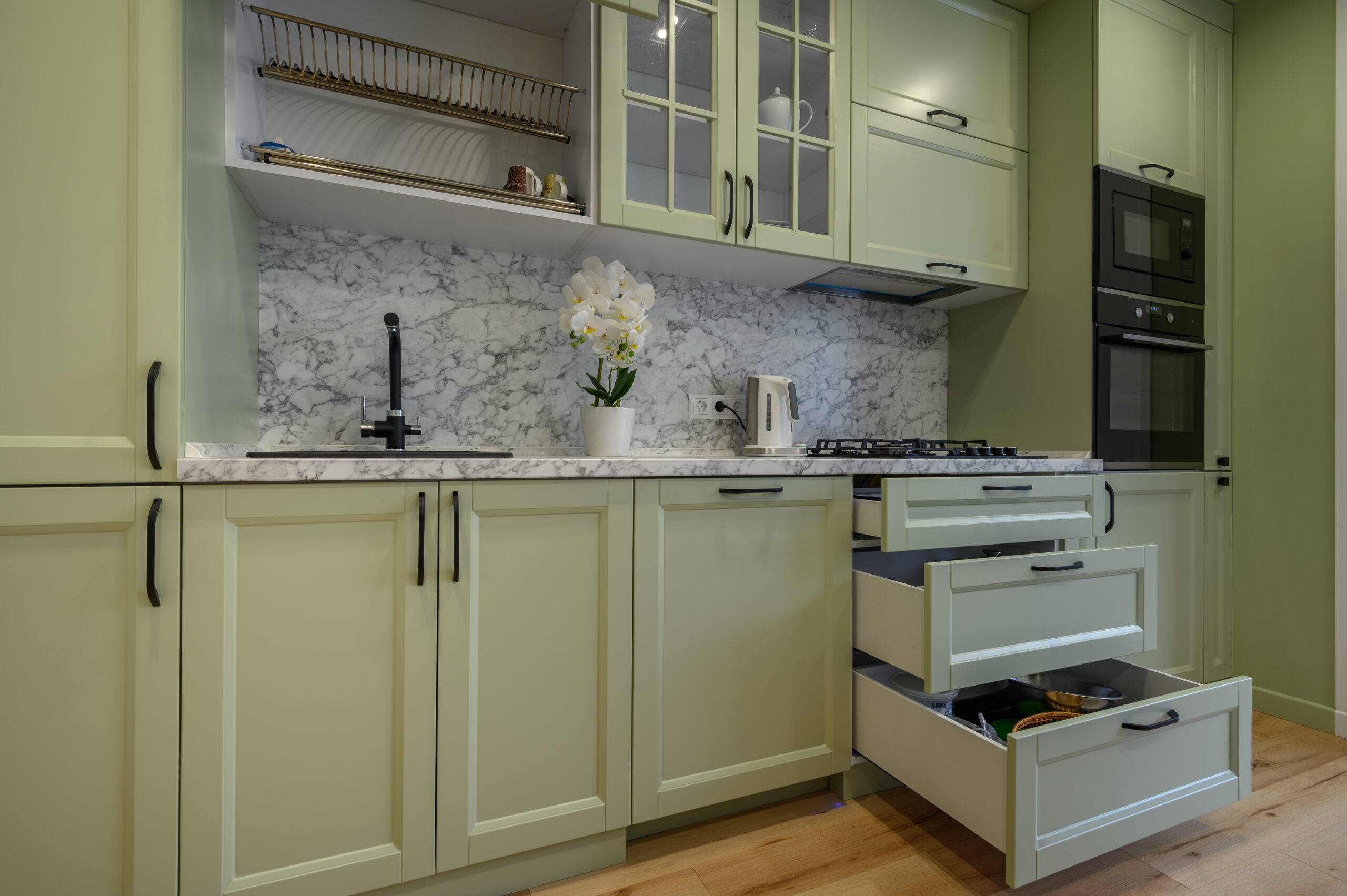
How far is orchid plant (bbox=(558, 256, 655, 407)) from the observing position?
1.64 meters

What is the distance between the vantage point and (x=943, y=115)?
2039mm

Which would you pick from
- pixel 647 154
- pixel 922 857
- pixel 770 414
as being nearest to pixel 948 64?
pixel 647 154

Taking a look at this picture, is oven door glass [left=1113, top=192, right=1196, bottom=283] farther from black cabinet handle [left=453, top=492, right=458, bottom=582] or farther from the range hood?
black cabinet handle [left=453, top=492, right=458, bottom=582]

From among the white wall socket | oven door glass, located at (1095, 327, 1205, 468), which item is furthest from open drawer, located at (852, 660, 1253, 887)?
the white wall socket

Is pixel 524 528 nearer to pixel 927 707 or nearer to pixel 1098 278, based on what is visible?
pixel 927 707

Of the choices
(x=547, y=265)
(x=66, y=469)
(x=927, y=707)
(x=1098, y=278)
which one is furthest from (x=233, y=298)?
(x=1098, y=278)

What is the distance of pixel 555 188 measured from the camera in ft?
5.32

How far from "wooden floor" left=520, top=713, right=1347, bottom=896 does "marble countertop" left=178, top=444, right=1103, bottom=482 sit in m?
0.84

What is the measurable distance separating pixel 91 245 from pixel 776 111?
156 cm

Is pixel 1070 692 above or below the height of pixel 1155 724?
below

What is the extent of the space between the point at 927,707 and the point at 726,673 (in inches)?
17.6

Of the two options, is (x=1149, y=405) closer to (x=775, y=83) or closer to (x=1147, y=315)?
(x=1147, y=315)

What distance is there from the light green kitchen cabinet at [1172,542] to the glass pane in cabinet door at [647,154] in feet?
5.47

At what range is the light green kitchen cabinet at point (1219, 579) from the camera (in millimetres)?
2244
